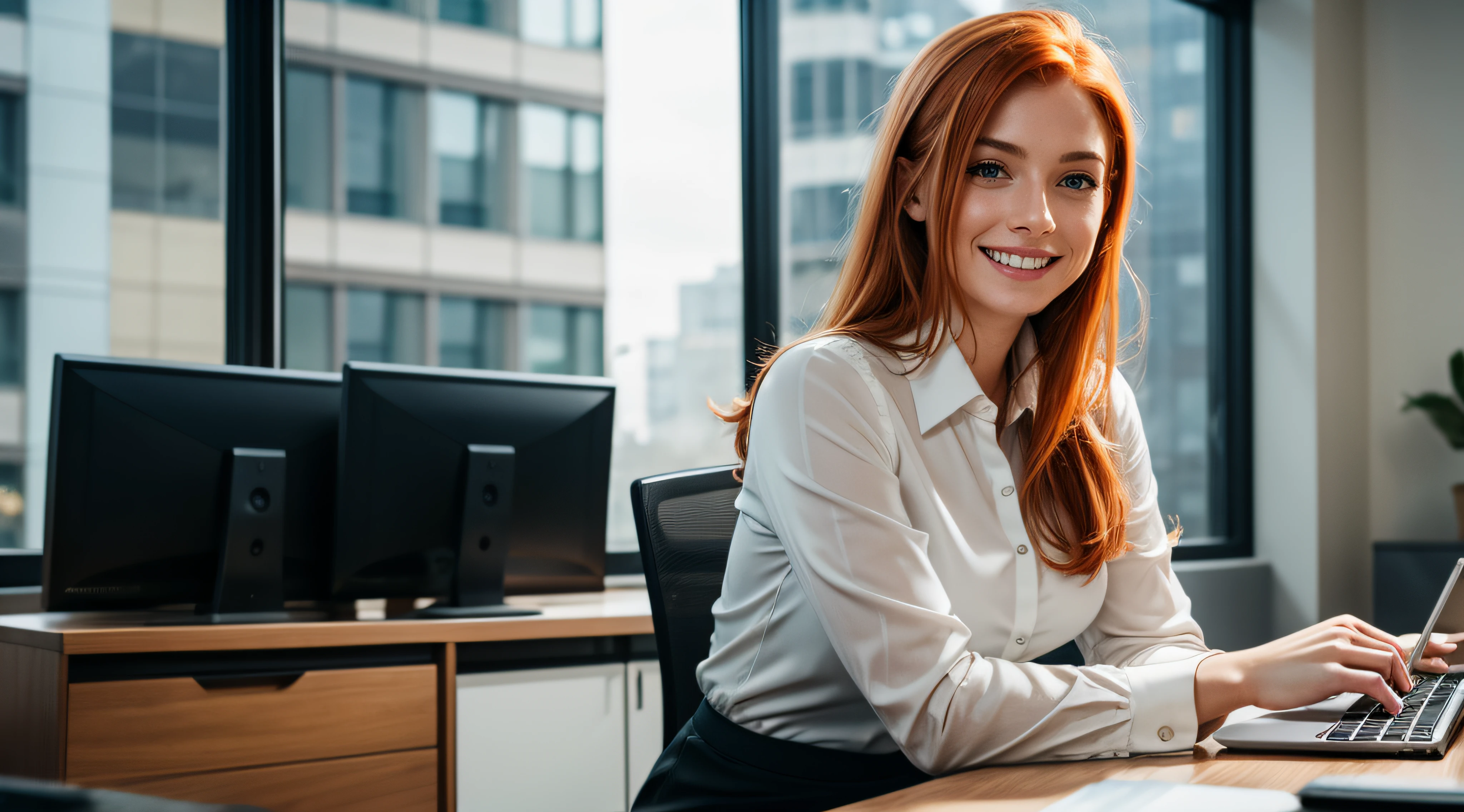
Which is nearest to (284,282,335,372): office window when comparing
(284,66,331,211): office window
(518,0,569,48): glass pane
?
(284,66,331,211): office window

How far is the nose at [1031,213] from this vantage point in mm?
1079

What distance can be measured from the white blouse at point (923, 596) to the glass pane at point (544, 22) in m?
2.13

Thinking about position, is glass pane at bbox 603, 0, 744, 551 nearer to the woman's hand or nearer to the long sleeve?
the long sleeve

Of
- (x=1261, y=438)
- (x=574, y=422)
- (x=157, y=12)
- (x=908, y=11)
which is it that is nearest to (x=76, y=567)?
(x=574, y=422)

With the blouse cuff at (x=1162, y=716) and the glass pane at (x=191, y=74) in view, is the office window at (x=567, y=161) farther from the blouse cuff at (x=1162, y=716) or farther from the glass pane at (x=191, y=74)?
the blouse cuff at (x=1162, y=716)

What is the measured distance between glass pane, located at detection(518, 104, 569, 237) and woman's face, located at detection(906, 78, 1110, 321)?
2.02m

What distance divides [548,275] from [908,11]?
4.94 feet

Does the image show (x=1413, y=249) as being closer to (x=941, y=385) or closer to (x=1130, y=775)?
(x=941, y=385)

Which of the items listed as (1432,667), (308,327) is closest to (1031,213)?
(1432,667)

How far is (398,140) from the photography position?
292 centimetres

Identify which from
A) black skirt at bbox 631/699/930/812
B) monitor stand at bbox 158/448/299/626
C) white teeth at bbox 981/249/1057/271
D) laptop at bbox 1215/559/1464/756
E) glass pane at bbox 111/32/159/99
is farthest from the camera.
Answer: glass pane at bbox 111/32/159/99

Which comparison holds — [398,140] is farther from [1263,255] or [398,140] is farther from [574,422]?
[1263,255]

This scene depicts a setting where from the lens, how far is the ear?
1150 millimetres

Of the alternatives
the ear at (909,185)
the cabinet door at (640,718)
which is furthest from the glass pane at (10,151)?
the ear at (909,185)
